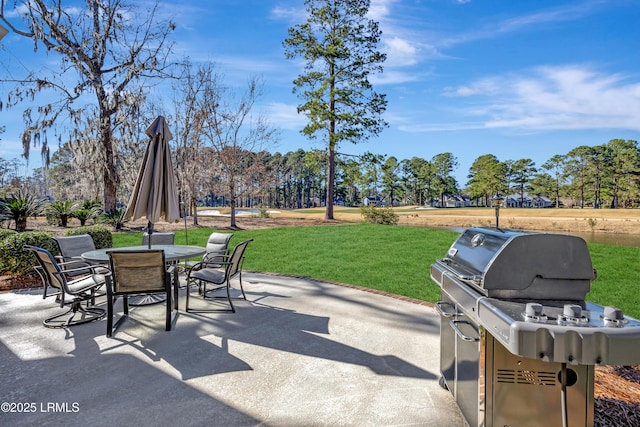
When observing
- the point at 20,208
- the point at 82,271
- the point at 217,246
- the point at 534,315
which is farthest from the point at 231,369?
the point at 20,208

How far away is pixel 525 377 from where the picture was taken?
1.58 metres

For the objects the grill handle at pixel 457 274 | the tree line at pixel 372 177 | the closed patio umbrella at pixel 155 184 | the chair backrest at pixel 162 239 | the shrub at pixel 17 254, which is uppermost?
the tree line at pixel 372 177

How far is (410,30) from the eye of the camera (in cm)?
985

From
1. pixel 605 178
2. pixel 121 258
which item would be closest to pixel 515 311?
pixel 121 258

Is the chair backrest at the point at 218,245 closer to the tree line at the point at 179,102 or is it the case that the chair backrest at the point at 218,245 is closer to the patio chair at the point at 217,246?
the patio chair at the point at 217,246

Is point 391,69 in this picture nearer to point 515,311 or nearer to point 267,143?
point 267,143

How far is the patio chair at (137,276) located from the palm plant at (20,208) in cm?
869

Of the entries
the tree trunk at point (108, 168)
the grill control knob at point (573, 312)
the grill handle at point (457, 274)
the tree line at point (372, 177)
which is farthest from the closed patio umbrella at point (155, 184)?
the tree line at point (372, 177)

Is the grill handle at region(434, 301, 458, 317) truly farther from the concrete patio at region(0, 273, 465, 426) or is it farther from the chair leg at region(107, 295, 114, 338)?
the chair leg at region(107, 295, 114, 338)

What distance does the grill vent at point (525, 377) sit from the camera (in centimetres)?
155

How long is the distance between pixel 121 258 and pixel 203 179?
14.1 m

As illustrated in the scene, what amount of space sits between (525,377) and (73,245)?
219 inches

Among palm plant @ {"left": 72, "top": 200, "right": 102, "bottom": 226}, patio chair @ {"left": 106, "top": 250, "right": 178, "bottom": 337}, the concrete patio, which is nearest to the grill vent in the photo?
the concrete patio

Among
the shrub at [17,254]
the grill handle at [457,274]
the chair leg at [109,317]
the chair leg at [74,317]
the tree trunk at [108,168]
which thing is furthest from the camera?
the tree trunk at [108,168]
